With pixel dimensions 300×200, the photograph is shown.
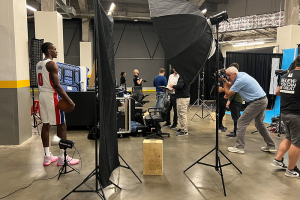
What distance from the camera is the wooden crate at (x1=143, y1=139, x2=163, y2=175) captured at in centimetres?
308

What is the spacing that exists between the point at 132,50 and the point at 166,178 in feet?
54.4

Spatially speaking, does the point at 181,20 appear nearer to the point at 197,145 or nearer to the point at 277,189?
the point at 277,189

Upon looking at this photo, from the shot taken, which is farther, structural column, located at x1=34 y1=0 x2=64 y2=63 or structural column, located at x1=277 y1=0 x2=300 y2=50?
structural column, located at x1=277 y1=0 x2=300 y2=50

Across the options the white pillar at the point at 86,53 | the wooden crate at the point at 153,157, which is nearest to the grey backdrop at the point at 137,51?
the white pillar at the point at 86,53

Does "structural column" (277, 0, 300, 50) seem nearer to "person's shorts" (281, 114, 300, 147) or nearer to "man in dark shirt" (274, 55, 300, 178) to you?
"man in dark shirt" (274, 55, 300, 178)

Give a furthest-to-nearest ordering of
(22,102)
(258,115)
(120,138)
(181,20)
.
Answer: (120,138) → (22,102) → (258,115) → (181,20)

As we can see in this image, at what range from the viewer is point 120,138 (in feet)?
16.4

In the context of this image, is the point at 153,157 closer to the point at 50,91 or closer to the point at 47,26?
the point at 50,91

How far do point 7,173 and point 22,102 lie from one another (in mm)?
1719

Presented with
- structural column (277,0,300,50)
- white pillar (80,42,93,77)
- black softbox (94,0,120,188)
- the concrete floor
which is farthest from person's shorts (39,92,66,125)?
white pillar (80,42,93,77)

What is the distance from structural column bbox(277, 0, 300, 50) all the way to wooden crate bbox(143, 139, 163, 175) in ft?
23.2

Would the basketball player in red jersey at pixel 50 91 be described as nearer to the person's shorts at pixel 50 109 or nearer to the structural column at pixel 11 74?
the person's shorts at pixel 50 109

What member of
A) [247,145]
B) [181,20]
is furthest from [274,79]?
[181,20]

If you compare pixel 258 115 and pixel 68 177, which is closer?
pixel 68 177
